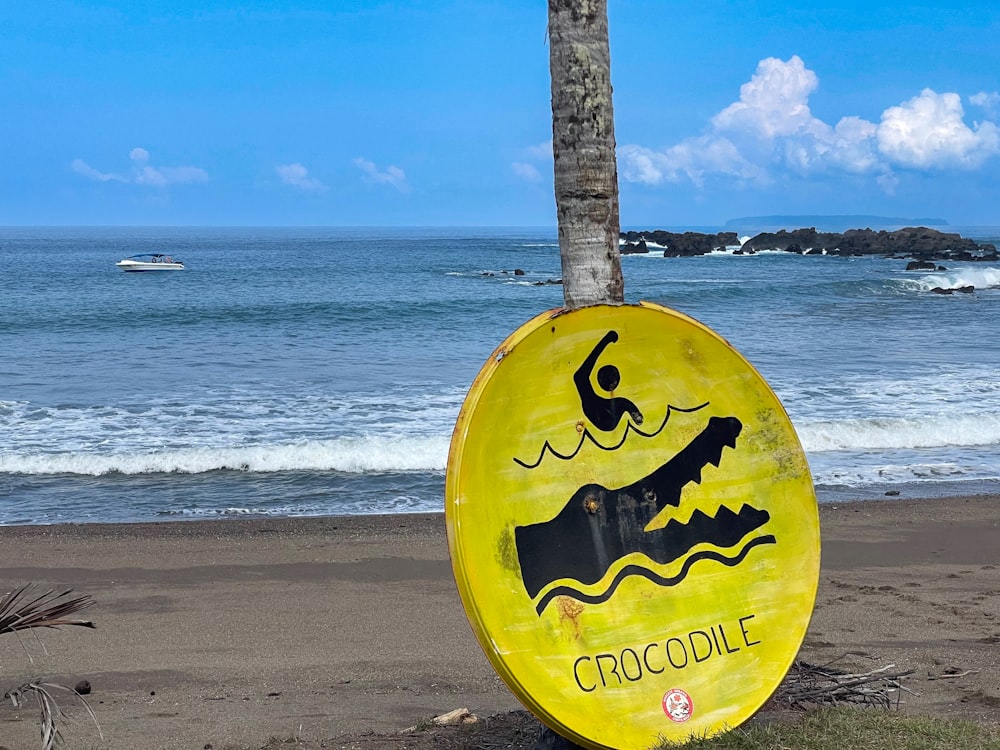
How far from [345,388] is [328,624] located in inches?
430

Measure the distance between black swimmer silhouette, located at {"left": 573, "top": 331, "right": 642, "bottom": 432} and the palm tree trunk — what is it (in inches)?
7.1

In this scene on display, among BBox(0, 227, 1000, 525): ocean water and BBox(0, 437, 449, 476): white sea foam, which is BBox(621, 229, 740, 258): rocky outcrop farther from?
BBox(0, 437, 449, 476): white sea foam

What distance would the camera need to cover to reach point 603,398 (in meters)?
3.48

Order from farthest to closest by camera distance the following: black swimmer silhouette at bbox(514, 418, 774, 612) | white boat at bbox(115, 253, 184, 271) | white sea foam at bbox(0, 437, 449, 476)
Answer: white boat at bbox(115, 253, 184, 271), white sea foam at bbox(0, 437, 449, 476), black swimmer silhouette at bbox(514, 418, 774, 612)

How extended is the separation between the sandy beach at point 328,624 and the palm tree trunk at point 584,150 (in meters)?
2.17

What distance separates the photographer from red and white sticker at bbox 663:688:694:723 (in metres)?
3.43

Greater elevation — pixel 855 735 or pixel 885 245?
pixel 885 245

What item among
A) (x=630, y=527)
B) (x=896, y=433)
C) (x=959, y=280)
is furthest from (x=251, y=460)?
(x=959, y=280)

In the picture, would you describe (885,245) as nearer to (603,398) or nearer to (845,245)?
(845,245)

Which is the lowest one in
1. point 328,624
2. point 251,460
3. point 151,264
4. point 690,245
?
point 328,624

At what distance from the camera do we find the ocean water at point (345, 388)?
1049cm

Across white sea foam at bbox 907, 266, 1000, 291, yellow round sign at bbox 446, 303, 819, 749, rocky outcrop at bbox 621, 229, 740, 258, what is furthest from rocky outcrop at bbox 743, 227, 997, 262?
yellow round sign at bbox 446, 303, 819, 749

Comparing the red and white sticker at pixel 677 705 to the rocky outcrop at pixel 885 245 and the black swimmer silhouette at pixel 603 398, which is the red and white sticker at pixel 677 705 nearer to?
the black swimmer silhouette at pixel 603 398

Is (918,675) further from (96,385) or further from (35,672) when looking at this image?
(96,385)
